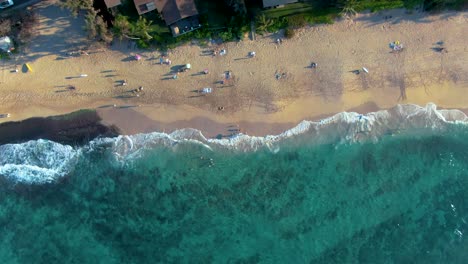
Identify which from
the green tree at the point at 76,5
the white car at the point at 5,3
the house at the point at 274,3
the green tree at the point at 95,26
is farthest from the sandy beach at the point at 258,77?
the white car at the point at 5,3

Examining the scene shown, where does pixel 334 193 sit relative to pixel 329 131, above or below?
below

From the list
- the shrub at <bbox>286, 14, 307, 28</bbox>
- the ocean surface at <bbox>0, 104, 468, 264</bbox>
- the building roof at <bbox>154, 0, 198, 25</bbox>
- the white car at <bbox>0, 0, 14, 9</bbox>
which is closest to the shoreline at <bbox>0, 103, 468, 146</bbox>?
the ocean surface at <bbox>0, 104, 468, 264</bbox>

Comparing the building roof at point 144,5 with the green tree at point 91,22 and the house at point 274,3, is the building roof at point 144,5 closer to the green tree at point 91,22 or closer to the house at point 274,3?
the green tree at point 91,22

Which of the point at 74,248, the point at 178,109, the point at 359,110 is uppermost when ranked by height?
the point at 178,109

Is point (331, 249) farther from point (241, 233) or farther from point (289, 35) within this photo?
point (289, 35)

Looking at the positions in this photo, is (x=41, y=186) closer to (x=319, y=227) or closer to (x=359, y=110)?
(x=319, y=227)

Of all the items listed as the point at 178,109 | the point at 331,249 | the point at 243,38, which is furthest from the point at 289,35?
the point at 331,249

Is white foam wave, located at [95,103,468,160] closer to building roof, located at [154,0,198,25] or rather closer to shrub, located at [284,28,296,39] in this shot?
shrub, located at [284,28,296,39]
